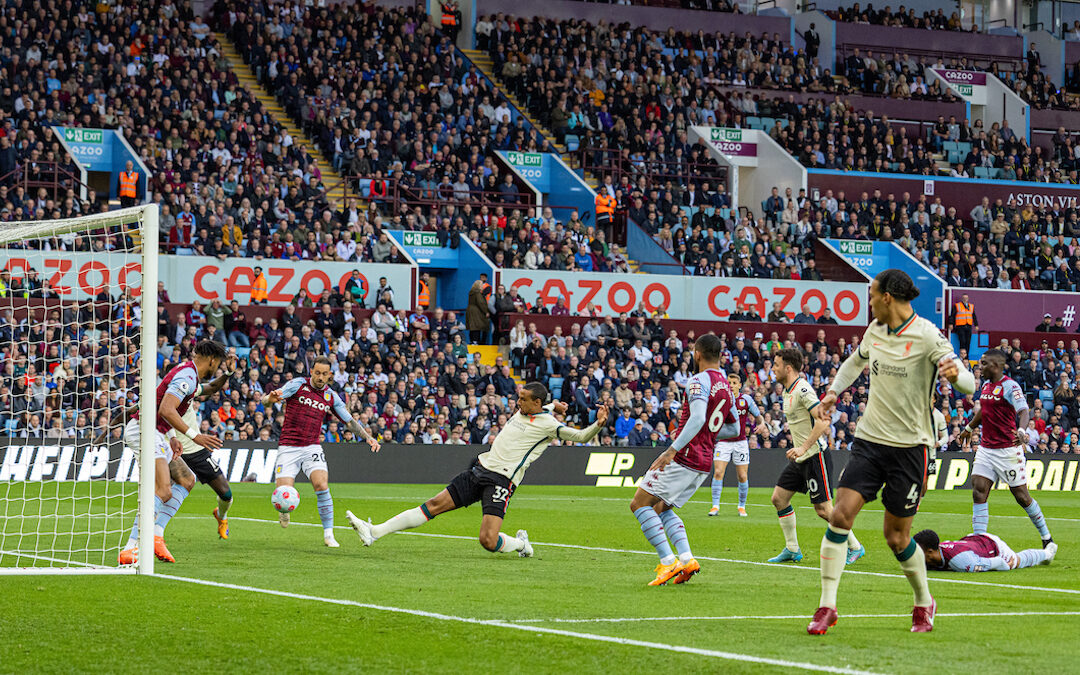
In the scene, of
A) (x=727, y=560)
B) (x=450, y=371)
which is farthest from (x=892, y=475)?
(x=450, y=371)

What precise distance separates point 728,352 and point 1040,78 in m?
23.9

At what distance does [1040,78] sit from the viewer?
5319cm

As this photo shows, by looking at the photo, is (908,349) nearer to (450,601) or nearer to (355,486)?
(450,601)

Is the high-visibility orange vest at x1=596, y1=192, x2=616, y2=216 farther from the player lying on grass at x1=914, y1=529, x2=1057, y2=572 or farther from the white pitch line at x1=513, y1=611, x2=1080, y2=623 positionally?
the white pitch line at x1=513, y1=611, x2=1080, y2=623

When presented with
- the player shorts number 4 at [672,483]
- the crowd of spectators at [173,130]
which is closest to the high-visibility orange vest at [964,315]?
the crowd of spectators at [173,130]

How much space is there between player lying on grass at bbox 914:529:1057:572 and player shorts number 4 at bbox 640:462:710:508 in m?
2.30

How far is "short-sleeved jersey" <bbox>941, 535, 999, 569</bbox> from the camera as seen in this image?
44.1 feet

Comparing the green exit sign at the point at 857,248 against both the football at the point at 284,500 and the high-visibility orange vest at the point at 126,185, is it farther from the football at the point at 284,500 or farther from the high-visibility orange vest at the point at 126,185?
the football at the point at 284,500

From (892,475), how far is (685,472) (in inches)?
143

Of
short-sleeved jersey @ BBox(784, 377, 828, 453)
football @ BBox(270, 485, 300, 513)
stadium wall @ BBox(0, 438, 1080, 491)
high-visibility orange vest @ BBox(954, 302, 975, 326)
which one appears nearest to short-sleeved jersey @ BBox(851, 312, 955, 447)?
short-sleeved jersey @ BBox(784, 377, 828, 453)

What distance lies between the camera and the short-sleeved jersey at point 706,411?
1213cm

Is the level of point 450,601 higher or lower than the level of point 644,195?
lower

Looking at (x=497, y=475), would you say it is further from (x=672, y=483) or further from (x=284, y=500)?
(x=284, y=500)

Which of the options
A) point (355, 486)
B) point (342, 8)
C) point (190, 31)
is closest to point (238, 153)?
point (190, 31)
